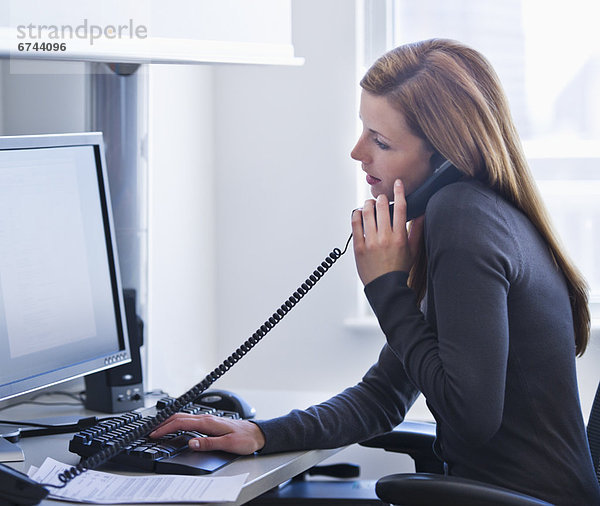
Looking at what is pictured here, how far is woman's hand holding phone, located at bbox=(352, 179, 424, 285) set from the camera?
1.25 meters

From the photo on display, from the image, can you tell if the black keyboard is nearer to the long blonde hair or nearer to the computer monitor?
the computer monitor

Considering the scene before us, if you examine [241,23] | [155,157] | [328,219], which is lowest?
[328,219]

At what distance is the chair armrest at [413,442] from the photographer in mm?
1429

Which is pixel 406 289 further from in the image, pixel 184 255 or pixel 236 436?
pixel 184 255

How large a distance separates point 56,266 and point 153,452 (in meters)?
0.39

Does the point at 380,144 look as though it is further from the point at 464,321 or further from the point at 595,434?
the point at 595,434

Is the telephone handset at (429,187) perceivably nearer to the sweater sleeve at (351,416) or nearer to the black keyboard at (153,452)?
the sweater sleeve at (351,416)

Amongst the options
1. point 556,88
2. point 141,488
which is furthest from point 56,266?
point 556,88

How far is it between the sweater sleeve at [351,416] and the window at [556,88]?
3.29ft

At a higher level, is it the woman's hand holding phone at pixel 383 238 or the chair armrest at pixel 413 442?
the woman's hand holding phone at pixel 383 238

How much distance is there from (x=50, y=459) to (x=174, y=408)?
0.19 meters

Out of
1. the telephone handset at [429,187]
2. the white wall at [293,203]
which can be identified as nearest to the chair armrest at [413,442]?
the telephone handset at [429,187]

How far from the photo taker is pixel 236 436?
1211 mm

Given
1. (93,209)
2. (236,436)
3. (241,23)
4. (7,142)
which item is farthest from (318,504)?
Answer: (241,23)
